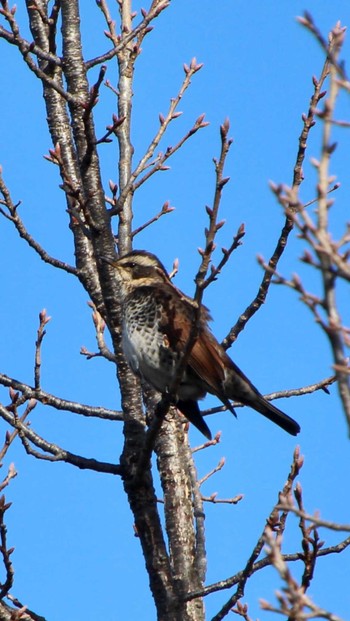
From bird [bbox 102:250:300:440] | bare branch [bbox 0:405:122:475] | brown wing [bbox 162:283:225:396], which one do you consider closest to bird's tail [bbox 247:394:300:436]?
bird [bbox 102:250:300:440]

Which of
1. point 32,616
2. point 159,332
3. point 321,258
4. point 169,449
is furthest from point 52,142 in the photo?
point 321,258

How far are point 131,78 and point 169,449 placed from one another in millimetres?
2981

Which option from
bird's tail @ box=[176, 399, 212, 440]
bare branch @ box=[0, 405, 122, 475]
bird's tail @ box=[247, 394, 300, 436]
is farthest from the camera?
bird's tail @ box=[247, 394, 300, 436]

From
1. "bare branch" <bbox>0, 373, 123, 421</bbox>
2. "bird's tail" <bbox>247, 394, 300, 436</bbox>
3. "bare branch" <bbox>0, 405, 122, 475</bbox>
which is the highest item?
"bird's tail" <bbox>247, 394, 300, 436</bbox>

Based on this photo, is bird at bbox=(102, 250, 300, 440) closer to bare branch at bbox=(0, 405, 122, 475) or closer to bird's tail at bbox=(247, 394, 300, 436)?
bird's tail at bbox=(247, 394, 300, 436)

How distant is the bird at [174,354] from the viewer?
6.60m

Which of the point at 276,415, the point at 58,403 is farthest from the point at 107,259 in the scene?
the point at 276,415

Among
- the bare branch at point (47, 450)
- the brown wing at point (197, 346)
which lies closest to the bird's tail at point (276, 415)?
the brown wing at point (197, 346)

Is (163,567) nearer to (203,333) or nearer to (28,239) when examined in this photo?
(203,333)

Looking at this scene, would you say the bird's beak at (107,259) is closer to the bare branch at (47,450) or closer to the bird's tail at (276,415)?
the bare branch at (47,450)

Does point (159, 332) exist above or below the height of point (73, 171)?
below

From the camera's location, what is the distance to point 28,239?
679 centimetres

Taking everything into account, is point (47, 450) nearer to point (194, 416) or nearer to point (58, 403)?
point (58, 403)

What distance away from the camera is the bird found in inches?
260
